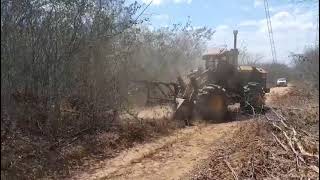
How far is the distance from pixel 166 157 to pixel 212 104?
7.30 m

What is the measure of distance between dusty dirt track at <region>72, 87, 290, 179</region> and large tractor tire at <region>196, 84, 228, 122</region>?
7.97 ft

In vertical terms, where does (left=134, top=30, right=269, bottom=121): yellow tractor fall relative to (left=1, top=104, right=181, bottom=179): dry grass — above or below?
above

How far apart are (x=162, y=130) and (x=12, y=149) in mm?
7454

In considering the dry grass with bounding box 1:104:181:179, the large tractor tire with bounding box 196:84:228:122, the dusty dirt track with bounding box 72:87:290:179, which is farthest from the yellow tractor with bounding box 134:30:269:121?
the dry grass with bounding box 1:104:181:179

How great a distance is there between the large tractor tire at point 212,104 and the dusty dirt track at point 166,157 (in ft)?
7.97

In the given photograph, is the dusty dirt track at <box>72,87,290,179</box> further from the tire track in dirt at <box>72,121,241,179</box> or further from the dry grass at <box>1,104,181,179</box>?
the dry grass at <box>1,104,181,179</box>

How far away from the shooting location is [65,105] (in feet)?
46.3

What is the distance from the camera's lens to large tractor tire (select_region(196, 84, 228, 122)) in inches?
776

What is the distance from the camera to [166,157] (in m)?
12.9

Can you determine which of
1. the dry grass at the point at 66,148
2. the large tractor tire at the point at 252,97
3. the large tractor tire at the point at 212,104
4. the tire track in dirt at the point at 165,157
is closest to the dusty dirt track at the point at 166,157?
the tire track in dirt at the point at 165,157

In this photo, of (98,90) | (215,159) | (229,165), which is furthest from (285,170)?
(98,90)

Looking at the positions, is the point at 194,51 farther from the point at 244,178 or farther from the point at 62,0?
the point at 244,178

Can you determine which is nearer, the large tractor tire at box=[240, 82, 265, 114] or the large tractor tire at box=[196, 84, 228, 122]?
the large tractor tire at box=[196, 84, 228, 122]

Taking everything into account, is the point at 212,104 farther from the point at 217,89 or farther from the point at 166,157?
the point at 166,157
